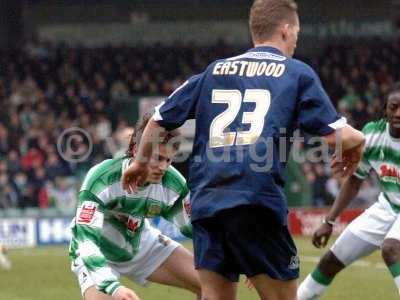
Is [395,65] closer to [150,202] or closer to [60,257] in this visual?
[60,257]

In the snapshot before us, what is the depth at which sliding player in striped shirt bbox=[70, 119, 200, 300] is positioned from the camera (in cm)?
742

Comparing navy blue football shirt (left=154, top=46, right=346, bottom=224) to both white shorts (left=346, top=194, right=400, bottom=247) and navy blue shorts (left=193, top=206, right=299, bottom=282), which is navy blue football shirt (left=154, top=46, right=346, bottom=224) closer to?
navy blue shorts (left=193, top=206, right=299, bottom=282)

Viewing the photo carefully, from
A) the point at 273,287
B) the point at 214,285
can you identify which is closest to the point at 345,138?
the point at 273,287

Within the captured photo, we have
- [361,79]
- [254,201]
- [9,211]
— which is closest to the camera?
[254,201]

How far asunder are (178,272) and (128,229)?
19.8 inches

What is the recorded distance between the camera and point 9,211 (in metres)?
23.2

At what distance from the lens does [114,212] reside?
8.12 m

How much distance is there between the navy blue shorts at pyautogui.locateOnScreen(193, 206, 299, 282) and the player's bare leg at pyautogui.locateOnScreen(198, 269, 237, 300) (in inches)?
1.4

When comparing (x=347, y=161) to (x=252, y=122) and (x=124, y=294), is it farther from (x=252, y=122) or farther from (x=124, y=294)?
(x=124, y=294)

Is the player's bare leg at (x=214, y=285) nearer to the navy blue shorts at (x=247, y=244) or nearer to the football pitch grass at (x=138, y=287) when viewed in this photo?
the navy blue shorts at (x=247, y=244)

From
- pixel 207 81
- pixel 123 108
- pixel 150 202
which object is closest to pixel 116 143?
pixel 123 108

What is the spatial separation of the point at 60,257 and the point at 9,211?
3777mm

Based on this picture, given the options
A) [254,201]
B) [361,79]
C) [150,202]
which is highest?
[254,201]

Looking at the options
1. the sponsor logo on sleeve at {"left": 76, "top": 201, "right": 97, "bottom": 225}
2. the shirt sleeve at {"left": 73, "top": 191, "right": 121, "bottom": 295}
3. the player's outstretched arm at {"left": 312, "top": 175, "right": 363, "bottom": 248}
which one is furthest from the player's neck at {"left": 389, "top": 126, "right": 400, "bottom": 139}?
the sponsor logo on sleeve at {"left": 76, "top": 201, "right": 97, "bottom": 225}
